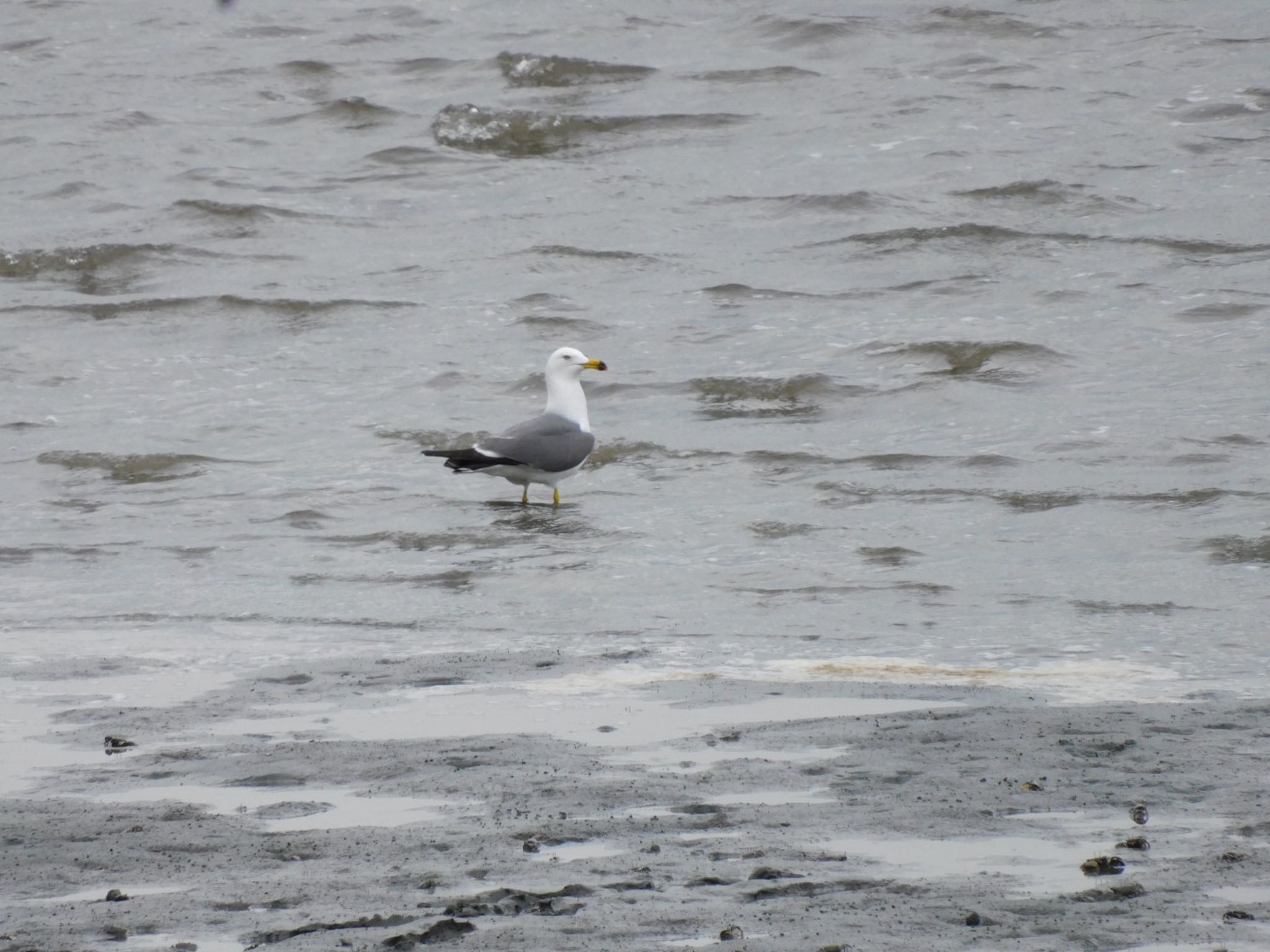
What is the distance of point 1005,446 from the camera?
31.6 feet

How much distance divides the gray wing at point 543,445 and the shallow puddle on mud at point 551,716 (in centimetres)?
403

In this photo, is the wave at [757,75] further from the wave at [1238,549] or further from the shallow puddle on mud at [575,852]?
the shallow puddle on mud at [575,852]

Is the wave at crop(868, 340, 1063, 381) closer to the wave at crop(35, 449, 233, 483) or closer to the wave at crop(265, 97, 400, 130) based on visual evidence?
the wave at crop(35, 449, 233, 483)

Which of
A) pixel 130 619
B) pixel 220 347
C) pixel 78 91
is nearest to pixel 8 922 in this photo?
pixel 130 619

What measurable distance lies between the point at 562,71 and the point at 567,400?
9734 millimetres

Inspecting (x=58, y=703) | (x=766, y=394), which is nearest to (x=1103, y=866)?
(x=58, y=703)

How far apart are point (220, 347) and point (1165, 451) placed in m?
6.37

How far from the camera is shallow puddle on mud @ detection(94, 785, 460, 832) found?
416cm

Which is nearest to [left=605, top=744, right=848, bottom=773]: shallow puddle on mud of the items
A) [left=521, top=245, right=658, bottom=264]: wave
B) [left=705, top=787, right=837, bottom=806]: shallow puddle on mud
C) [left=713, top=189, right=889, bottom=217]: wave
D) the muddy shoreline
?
the muddy shoreline

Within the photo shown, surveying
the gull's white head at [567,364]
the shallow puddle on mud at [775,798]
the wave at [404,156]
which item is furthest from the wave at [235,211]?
the shallow puddle on mud at [775,798]

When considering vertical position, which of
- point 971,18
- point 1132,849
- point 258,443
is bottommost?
point 258,443

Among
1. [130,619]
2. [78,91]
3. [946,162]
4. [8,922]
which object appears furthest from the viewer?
[78,91]

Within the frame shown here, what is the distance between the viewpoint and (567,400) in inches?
392

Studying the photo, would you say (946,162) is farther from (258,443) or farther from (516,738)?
(516,738)
